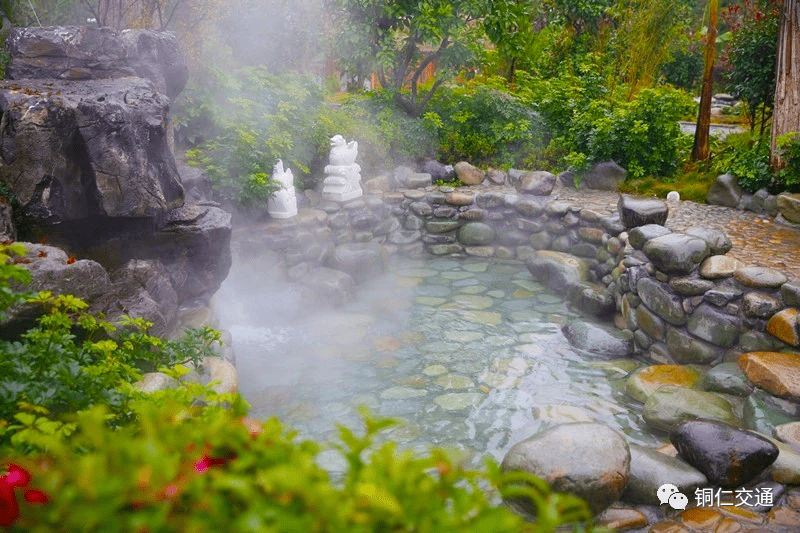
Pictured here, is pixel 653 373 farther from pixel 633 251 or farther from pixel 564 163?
pixel 564 163

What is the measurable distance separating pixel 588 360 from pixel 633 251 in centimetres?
144

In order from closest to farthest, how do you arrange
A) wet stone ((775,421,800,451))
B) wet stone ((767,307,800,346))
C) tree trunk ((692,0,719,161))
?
wet stone ((775,421,800,451))
wet stone ((767,307,800,346))
tree trunk ((692,0,719,161))

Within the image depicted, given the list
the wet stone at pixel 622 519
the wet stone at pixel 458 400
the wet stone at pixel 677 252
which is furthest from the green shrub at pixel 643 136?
the wet stone at pixel 622 519

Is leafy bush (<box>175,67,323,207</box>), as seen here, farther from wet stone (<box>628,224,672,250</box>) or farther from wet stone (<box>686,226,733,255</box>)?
wet stone (<box>686,226,733,255</box>)

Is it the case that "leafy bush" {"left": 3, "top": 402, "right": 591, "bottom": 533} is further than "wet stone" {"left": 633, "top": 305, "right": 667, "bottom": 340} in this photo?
No

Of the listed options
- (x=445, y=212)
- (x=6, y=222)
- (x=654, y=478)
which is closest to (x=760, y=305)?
(x=654, y=478)

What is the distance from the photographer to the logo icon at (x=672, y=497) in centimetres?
359

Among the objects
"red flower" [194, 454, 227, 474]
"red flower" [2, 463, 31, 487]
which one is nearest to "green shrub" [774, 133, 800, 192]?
"red flower" [194, 454, 227, 474]

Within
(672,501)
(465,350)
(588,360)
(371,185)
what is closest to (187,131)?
(371,185)

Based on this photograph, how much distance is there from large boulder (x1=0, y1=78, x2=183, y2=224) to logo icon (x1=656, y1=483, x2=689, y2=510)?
13.6 ft

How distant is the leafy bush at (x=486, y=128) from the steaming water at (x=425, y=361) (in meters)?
2.68

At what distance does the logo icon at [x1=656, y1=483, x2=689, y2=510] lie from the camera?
359 centimetres

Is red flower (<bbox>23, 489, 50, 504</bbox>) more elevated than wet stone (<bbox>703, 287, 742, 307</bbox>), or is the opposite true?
red flower (<bbox>23, 489, 50, 504</bbox>)

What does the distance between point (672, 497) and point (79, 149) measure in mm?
4725
